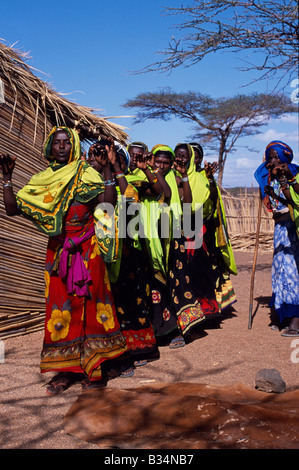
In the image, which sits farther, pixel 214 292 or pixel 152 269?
pixel 214 292

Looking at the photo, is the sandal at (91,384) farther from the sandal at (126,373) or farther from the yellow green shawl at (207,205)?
the yellow green shawl at (207,205)

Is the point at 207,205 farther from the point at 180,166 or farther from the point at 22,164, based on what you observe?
Answer: the point at 22,164

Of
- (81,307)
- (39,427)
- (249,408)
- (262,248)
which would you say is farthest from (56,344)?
(262,248)

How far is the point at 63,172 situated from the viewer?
4066 millimetres

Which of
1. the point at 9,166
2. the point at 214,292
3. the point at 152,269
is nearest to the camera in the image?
the point at 9,166

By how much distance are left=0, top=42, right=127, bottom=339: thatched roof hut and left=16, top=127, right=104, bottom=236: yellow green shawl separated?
1487 mm

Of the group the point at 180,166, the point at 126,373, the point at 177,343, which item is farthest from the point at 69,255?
the point at 180,166

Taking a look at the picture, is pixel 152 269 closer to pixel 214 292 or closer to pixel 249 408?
pixel 214 292

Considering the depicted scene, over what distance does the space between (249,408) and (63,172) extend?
86.0 inches

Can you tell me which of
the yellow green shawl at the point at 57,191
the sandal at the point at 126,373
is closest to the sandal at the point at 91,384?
the sandal at the point at 126,373

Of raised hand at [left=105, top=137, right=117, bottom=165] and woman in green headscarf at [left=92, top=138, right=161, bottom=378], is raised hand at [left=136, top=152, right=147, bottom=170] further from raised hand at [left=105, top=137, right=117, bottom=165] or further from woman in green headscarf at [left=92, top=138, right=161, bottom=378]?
raised hand at [left=105, top=137, right=117, bottom=165]

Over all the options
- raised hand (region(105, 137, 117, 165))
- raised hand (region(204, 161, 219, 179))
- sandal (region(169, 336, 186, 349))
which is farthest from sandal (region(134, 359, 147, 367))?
raised hand (region(204, 161, 219, 179))

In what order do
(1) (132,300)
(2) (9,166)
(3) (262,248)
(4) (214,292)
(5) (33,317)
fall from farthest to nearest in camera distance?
(3) (262,248) < (4) (214,292) < (5) (33,317) < (1) (132,300) < (2) (9,166)

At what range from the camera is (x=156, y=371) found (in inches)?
180
